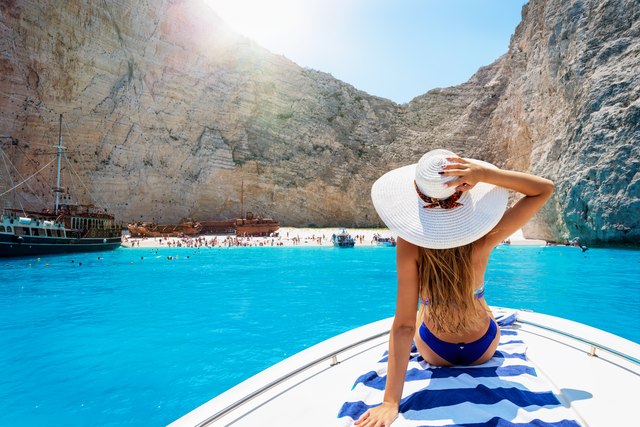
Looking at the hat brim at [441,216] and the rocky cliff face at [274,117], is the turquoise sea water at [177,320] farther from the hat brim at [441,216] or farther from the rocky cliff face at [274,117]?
the rocky cliff face at [274,117]

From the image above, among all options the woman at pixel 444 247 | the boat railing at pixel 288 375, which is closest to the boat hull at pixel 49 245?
the boat railing at pixel 288 375

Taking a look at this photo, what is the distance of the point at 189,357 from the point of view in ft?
21.6

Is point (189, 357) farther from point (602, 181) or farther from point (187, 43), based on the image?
point (187, 43)

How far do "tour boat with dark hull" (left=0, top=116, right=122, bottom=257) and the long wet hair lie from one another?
29011 millimetres

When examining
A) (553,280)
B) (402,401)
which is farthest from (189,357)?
(553,280)

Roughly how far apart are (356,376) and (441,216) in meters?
1.25

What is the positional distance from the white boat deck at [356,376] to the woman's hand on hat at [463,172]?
117cm

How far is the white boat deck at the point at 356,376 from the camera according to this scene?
173 cm

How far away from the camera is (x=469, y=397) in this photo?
66.2 inches

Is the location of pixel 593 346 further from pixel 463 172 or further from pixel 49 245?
pixel 49 245

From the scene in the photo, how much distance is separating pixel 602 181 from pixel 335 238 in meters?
22.8

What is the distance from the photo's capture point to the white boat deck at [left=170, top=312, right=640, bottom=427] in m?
1.73

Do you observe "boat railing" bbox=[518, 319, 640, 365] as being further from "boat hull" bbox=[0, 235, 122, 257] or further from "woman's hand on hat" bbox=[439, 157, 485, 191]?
"boat hull" bbox=[0, 235, 122, 257]

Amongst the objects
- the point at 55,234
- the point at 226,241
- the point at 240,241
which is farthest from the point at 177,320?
the point at 226,241
